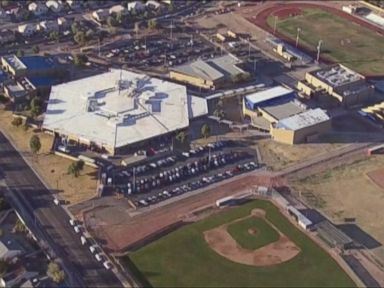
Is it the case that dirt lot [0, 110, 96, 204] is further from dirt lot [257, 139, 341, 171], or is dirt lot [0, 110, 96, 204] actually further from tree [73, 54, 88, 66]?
dirt lot [257, 139, 341, 171]

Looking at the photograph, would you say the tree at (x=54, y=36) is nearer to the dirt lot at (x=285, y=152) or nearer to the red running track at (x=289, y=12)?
the red running track at (x=289, y=12)

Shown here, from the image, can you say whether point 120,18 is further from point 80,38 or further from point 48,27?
point 48,27

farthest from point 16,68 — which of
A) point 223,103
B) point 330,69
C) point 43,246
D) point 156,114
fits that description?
point 330,69

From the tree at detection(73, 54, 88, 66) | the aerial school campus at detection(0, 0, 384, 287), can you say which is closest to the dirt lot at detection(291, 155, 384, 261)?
the aerial school campus at detection(0, 0, 384, 287)

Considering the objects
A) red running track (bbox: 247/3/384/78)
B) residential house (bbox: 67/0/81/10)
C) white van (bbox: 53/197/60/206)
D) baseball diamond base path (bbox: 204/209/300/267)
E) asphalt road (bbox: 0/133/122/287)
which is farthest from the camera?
residential house (bbox: 67/0/81/10)

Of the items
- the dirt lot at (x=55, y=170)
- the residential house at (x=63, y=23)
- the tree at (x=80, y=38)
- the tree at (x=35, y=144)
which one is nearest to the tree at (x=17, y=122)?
the dirt lot at (x=55, y=170)
